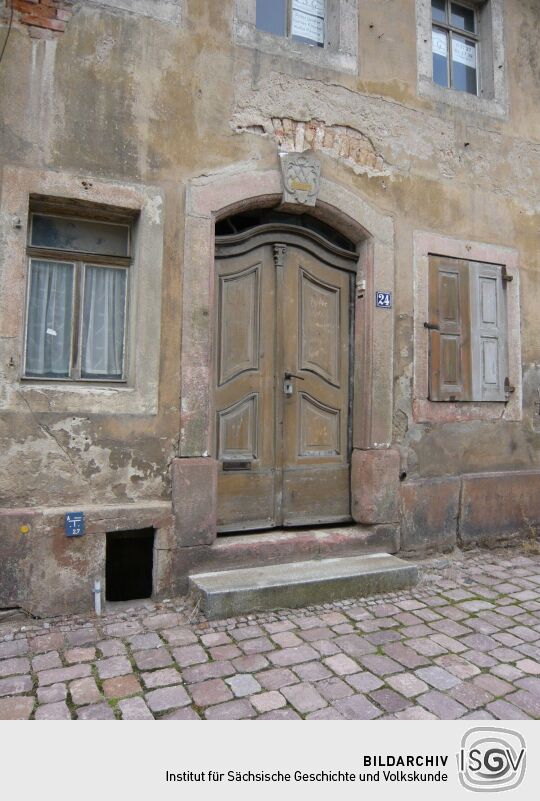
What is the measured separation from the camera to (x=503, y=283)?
5.78 metres

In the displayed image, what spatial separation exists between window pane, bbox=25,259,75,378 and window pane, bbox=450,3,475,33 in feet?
15.3

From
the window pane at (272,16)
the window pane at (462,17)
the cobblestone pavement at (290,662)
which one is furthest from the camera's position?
the window pane at (462,17)

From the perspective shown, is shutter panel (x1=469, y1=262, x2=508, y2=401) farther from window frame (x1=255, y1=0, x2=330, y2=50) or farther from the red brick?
the red brick

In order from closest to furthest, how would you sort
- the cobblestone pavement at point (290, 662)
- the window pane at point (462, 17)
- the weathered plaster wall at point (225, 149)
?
the cobblestone pavement at point (290, 662) < the weathered plaster wall at point (225, 149) < the window pane at point (462, 17)

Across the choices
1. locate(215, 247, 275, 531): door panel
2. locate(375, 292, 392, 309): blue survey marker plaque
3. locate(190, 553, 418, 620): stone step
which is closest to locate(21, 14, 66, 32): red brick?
locate(215, 247, 275, 531): door panel

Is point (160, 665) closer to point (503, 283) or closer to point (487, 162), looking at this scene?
point (503, 283)

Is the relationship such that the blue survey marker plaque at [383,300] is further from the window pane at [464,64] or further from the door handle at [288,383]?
the window pane at [464,64]

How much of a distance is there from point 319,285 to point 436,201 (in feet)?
4.71

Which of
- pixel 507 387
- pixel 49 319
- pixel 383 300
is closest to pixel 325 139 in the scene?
pixel 383 300

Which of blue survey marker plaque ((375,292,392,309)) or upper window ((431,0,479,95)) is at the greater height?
upper window ((431,0,479,95))

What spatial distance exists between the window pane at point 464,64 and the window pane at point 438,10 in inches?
8.8

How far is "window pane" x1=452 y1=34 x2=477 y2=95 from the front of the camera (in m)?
5.92

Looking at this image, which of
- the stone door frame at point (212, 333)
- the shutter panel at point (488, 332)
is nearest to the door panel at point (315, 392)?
the stone door frame at point (212, 333)

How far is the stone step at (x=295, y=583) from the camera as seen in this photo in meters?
3.85
